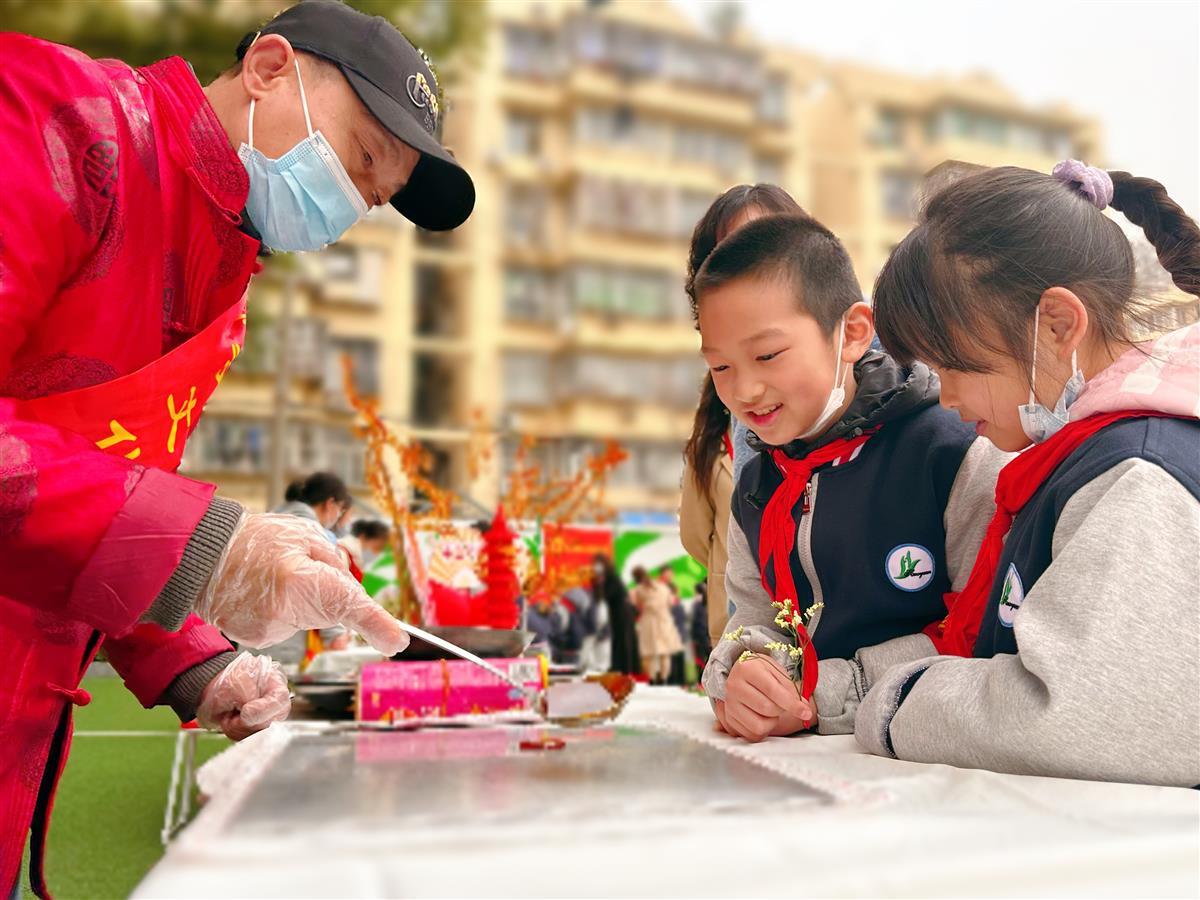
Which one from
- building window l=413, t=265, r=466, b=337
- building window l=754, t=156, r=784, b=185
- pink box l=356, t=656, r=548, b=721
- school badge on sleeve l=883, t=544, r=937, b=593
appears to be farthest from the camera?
building window l=754, t=156, r=784, b=185

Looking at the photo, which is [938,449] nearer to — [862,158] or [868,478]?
[868,478]

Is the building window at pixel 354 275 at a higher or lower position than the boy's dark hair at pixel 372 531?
higher

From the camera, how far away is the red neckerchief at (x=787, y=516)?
1266 millimetres

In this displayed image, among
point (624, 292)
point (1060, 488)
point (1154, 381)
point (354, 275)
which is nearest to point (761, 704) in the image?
point (1060, 488)

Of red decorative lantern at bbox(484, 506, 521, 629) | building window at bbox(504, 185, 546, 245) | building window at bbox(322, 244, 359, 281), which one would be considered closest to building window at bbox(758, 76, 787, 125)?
building window at bbox(504, 185, 546, 245)

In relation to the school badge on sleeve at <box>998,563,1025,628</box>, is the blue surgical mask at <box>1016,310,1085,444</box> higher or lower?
higher

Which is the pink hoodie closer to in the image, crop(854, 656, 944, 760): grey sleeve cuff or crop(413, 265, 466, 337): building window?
crop(854, 656, 944, 760): grey sleeve cuff

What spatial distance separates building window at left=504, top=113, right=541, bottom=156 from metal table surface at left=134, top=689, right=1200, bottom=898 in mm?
19703

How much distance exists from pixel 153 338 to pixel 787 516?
77 centimetres

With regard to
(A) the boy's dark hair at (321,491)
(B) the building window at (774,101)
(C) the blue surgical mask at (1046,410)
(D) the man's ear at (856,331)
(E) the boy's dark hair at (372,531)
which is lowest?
(E) the boy's dark hair at (372,531)

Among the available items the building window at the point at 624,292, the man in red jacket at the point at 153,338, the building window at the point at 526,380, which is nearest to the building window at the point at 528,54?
the building window at the point at 624,292

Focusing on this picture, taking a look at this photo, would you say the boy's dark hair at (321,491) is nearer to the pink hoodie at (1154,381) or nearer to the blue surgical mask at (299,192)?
the blue surgical mask at (299,192)

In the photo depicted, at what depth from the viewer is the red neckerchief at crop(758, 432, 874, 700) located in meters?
1.27

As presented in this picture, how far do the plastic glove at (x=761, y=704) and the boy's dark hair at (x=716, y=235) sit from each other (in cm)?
79
